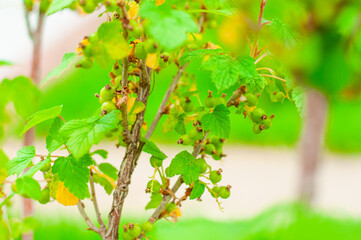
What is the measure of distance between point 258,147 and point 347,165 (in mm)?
874

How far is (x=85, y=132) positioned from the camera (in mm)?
Answer: 731

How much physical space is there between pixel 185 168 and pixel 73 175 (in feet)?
0.73

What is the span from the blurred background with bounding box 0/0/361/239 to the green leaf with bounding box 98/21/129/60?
64 centimetres

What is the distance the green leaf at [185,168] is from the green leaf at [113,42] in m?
0.29

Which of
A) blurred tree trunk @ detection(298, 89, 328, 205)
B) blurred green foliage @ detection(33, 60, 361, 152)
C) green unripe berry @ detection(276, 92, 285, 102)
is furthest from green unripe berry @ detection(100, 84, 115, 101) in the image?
blurred green foliage @ detection(33, 60, 361, 152)

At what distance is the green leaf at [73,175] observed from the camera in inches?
31.3

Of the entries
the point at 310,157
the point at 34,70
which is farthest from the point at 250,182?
the point at 34,70

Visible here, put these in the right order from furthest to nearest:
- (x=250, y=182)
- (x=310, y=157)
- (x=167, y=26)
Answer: (x=250, y=182) → (x=310, y=157) → (x=167, y=26)

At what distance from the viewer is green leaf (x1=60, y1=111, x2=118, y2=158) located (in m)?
0.70

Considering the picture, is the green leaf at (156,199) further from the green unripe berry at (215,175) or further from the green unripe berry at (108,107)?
the green unripe berry at (108,107)

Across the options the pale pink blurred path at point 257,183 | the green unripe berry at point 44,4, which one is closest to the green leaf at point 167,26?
the green unripe berry at point 44,4

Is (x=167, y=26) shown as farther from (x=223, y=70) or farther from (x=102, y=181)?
(x=102, y=181)

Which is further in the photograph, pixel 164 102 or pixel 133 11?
pixel 164 102

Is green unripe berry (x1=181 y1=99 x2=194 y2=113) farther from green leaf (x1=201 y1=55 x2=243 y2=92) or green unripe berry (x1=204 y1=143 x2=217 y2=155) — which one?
green leaf (x1=201 y1=55 x2=243 y2=92)
